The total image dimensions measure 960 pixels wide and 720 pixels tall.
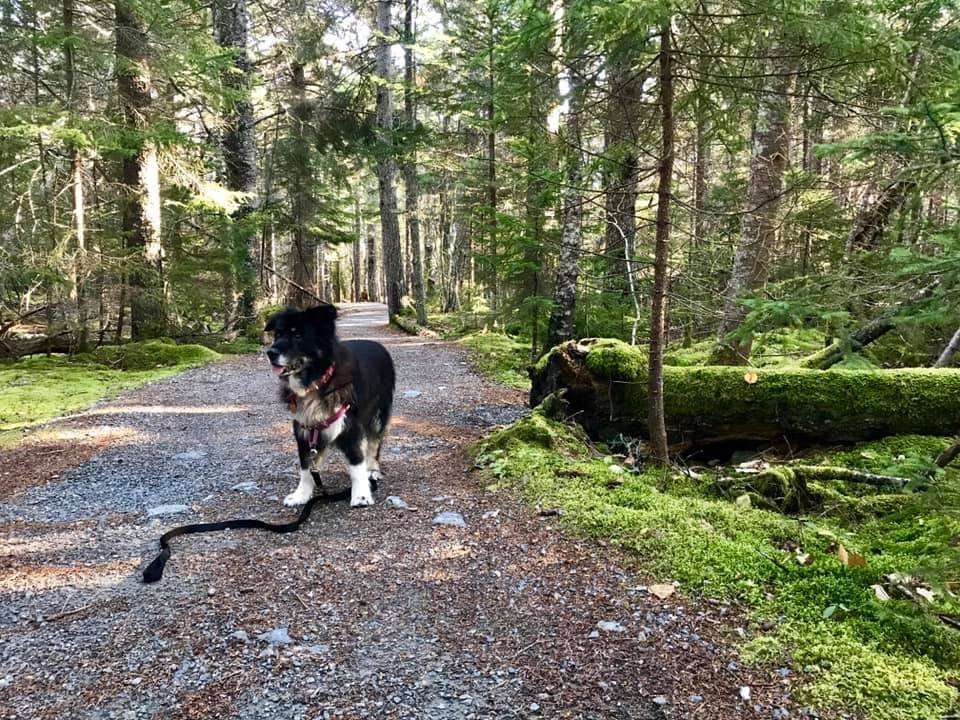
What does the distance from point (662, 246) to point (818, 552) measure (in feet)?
8.01

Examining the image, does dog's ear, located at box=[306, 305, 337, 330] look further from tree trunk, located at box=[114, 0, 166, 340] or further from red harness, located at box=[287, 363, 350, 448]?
tree trunk, located at box=[114, 0, 166, 340]

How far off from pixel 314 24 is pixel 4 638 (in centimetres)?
1936

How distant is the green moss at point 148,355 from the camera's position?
460 inches

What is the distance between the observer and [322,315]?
4.59 meters

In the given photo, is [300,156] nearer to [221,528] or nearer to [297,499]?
[297,499]

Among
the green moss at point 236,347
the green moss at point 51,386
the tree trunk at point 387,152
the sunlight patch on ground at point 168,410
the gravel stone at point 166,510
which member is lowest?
the gravel stone at point 166,510

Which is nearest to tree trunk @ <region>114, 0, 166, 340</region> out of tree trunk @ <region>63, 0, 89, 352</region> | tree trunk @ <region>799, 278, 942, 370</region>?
tree trunk @ <region>63, 0, 89, 352</region>

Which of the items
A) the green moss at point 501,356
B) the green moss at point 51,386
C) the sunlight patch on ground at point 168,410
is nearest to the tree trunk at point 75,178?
the green moss at point 51,386

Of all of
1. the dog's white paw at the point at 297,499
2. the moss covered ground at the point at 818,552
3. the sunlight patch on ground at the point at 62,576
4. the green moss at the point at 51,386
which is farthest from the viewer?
the green moss at the point at 51,386

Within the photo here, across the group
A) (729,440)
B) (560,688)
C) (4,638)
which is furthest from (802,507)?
(4,638)

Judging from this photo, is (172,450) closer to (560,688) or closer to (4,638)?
(4,638)

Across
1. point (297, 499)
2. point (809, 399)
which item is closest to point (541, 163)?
point (809, 399)

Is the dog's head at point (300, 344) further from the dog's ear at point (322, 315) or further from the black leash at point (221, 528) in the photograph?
the black leash at point (221, 528)

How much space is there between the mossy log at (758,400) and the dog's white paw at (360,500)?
2.67 m
